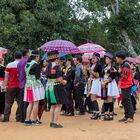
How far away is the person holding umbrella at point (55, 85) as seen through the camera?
8.46 m

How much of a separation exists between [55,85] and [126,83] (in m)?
1.90

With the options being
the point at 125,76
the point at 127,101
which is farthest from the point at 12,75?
the point at 127,101

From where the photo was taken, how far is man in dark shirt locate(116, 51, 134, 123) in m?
9.35

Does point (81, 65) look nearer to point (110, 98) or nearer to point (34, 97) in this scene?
point (110, 98)

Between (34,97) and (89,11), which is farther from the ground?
(89,11)

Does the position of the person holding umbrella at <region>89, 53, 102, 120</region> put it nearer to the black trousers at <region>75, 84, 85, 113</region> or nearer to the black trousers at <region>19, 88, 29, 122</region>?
the black trousers at <region>75, 84, 85, 113</region>

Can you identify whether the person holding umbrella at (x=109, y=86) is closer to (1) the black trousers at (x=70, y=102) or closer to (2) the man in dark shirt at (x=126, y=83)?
(2) the man in dark shirt at (x=126, y=83)

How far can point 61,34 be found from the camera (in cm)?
1889

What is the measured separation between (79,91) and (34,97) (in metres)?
2.40

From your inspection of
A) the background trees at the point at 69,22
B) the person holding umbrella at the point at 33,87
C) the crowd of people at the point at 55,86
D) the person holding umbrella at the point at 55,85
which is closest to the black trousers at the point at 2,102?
the crowd of people at the point at 55,86

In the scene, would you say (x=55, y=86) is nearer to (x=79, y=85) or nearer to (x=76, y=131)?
(x=76, y=131)

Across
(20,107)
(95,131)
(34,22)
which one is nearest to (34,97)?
(20,107)

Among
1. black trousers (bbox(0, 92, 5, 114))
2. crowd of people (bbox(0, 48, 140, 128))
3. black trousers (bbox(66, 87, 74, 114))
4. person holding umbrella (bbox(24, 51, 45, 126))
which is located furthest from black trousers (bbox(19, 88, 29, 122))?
black trousers (bbox(66, 87, 74, 114))

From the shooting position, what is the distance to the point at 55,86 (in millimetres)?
8539
